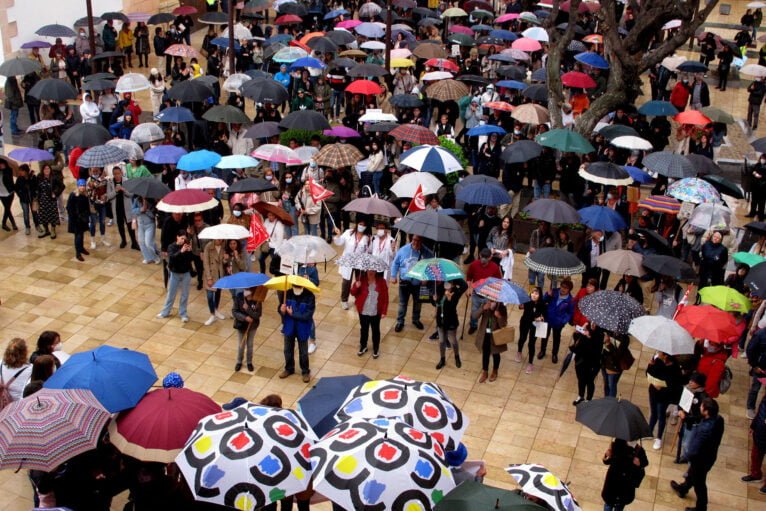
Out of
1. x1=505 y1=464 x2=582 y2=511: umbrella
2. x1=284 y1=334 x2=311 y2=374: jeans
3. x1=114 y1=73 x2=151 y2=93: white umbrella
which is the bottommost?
x1=284 y1=334 x2=311 y2=374: jeans

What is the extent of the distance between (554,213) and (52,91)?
11.9 m

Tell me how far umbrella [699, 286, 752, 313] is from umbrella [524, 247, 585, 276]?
1.83 metres

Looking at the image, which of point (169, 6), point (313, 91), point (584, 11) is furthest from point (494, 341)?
point (169, 6)

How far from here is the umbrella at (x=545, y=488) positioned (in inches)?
322

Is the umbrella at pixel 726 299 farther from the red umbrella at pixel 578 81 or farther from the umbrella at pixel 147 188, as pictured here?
the red umbrella at pixel 578 81

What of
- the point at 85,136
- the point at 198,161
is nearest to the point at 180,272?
the point at 198,161

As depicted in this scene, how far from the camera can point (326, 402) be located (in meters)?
9.73

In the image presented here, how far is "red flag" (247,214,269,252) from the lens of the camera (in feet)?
50.0

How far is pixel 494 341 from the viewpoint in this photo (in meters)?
13.2

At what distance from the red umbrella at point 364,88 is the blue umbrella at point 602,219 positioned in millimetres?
8053

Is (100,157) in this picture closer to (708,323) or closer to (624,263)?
(624,263)

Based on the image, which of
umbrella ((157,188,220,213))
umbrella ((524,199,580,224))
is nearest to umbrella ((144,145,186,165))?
umbrella ((157,188,220,213))

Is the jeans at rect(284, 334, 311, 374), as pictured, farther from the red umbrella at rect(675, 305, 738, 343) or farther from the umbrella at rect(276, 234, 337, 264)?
the red umbrella at rect(675, 305, 738, 343)

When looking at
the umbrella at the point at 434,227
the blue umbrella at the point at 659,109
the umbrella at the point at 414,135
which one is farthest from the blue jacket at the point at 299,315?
the blue umbrella at the point at 659,109
